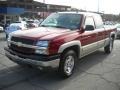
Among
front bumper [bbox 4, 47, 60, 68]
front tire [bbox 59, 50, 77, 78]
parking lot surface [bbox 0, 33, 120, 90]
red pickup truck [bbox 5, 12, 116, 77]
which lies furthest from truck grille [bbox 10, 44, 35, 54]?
front tire [bbox 59, 50, 77, 78]

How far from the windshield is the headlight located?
5.10 feet

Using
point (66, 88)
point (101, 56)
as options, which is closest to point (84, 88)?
point (66, 88)

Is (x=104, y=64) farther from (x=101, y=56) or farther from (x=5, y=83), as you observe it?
(x=5, y=83)

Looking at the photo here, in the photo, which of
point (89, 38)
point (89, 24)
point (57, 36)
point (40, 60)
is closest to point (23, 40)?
point (40, 60)

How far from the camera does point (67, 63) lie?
6203mm

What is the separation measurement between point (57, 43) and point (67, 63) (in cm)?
89

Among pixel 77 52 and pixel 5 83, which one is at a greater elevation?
pixel 77 52

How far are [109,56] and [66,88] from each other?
4710mm

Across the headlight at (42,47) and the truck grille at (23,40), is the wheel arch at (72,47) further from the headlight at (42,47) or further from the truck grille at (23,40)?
the truck grille at (23,40)

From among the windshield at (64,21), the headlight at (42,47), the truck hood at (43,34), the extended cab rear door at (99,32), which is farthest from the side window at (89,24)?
the headlight at (42,47)

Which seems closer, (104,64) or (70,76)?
(70,76)

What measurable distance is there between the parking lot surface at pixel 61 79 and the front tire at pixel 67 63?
19 centimetres

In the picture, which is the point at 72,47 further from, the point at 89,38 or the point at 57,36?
the point at 89,38

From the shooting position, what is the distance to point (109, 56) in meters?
9.65
